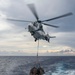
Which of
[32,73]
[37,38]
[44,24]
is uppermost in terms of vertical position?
[44,24]

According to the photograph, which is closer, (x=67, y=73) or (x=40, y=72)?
(x=40, y=72)

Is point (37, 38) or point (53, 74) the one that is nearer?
point (37, 38)

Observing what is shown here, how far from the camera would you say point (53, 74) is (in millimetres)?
93000

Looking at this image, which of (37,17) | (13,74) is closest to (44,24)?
(37,17)

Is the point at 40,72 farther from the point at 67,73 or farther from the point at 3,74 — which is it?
the point at 3,74

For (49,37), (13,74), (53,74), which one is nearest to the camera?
(49,37)

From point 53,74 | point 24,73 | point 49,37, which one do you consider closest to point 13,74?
point 24,73

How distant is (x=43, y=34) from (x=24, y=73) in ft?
243

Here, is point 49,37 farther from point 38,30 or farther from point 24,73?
point 24,73

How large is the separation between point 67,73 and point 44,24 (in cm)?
6197

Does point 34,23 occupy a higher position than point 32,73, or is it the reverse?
point 34,23

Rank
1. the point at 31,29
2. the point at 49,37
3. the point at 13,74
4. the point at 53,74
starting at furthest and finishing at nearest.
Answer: the point at 13,74 → the point at 53,74 → the point at 49,37 → the point at 31,29

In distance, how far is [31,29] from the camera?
35.0m

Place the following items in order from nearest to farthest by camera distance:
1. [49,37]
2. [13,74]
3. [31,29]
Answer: [31,29]
[49,37]
[13,74]
